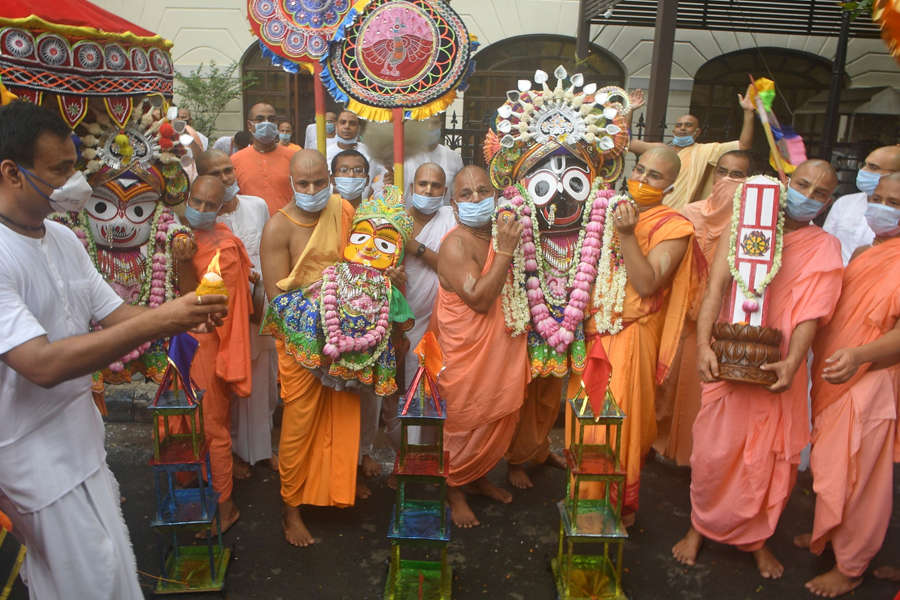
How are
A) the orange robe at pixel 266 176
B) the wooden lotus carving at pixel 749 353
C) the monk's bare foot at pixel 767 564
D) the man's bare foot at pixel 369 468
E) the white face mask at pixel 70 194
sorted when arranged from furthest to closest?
the orange robe at pixel 266 176, the man's bare foot at pixel 369 468, the monk's bare foot at pixel 767 564, the wooden lotus carving at pixel 749 353, the white face mask at pixel 70 194

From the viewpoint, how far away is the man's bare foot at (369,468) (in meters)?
4.41

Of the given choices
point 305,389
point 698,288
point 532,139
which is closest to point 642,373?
point 698,288

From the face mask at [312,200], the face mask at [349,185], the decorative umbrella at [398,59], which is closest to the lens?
the face mask at [312,200]

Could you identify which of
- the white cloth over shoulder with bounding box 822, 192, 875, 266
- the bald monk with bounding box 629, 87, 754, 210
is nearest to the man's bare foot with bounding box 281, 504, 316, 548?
the white cloth over shoulder with bounding box 822, 192, 875, 266

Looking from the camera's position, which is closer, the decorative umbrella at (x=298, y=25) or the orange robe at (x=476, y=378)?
the orange robe at (x=476, y=378)

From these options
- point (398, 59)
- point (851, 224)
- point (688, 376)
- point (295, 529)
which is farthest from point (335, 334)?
point (851, 224)

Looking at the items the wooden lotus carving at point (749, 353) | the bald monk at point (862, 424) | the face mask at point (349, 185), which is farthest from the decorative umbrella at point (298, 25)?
the bald monk at point (862, 424)

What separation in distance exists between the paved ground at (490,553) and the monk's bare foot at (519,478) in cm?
6

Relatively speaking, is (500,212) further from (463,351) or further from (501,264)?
(463,351)

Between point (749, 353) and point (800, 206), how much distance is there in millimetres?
750

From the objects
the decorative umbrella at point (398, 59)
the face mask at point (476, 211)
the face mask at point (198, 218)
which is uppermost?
the decorative umbrella at point (398, 59)

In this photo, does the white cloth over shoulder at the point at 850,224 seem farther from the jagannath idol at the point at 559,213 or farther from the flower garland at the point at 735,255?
the jagannath idol at the point at 559,213

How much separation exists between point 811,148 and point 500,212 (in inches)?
426

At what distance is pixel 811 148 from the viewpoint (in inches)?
477
